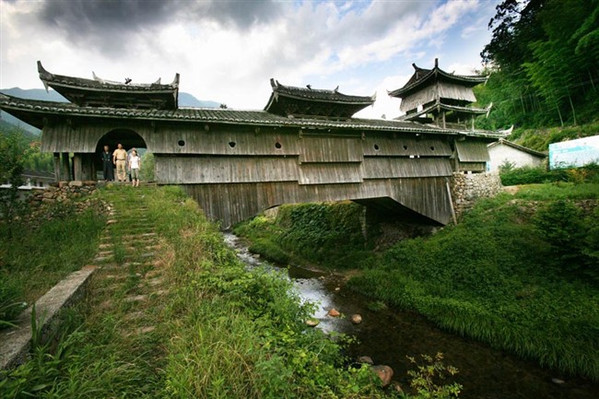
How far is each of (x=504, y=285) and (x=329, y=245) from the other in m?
9.51

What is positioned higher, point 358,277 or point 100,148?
point 100,148

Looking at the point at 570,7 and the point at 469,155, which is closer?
the point at 469,155

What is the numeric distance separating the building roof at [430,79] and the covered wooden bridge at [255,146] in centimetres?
364

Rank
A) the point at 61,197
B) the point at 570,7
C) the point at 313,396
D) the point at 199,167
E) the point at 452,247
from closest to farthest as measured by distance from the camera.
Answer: the point at 313,396, the point at 61,197, the point at 199,167, the point at 452,247, the point at 570,7

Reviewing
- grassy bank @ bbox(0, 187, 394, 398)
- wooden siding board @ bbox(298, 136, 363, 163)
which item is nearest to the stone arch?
wooden siding board @ bbox(298, 136, 363, 163)

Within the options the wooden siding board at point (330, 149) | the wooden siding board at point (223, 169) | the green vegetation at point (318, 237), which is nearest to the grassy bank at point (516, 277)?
the green vegetation at point (318, 237)

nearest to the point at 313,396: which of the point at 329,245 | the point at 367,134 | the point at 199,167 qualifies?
the point at 199,167

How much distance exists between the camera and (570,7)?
61.9 feet

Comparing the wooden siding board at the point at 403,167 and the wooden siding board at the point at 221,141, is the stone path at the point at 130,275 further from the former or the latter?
the wooden siding board at the point at 403,167

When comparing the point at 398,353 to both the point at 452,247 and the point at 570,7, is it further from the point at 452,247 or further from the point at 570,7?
the point at 570,7

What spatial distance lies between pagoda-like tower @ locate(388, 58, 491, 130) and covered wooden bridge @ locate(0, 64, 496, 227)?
6.66 feet

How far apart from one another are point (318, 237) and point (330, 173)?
Result: 27.1 ft

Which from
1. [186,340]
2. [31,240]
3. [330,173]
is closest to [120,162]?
[31,240]

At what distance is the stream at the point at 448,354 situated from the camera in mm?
5762
